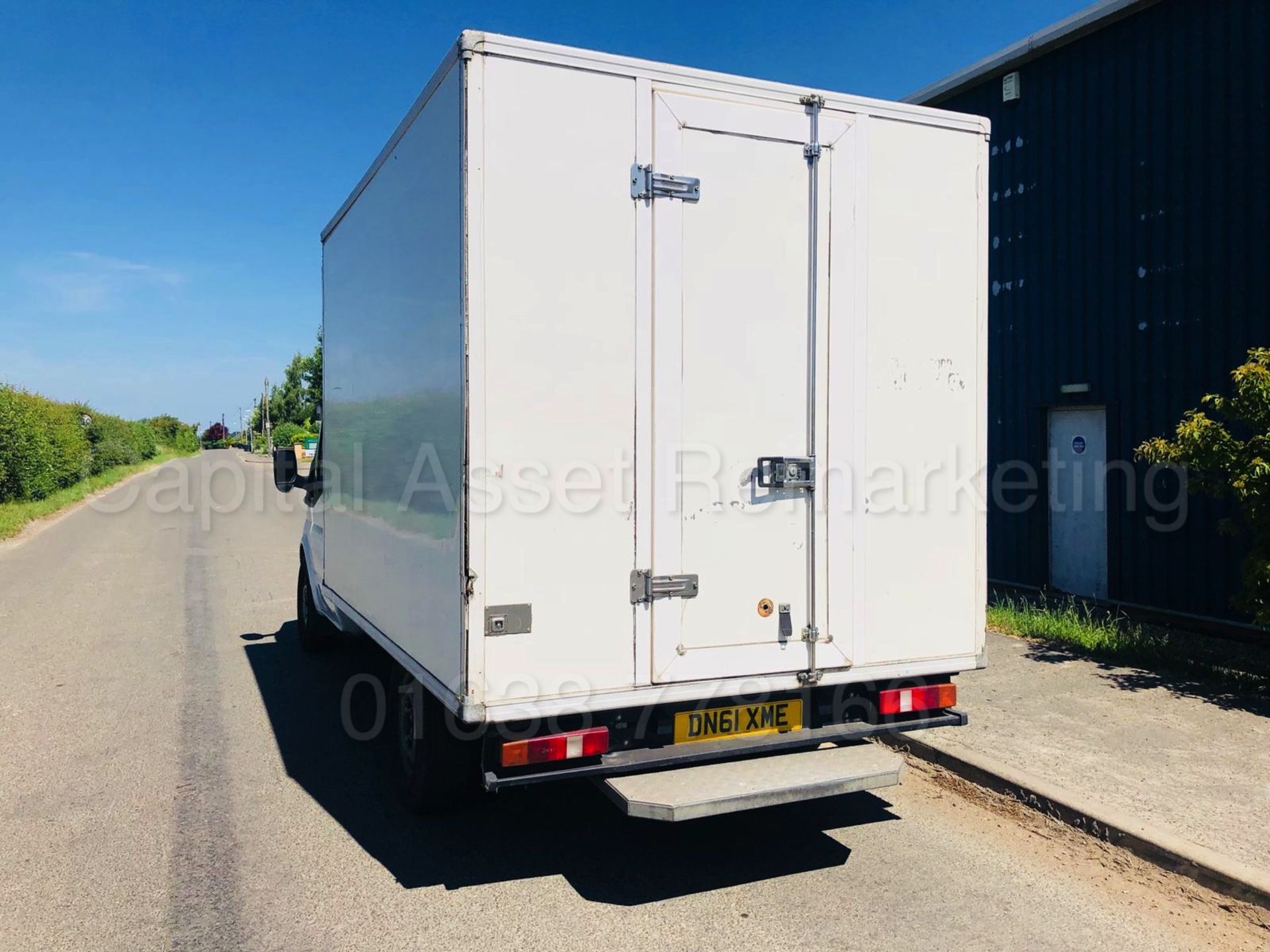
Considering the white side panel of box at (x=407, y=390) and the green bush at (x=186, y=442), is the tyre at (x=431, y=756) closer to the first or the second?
the white side panel of box at (x=407, y=390)

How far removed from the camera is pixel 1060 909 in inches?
144

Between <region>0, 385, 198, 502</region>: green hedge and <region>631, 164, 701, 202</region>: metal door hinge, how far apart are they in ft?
76.0

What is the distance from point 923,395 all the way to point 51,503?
85.4 feet

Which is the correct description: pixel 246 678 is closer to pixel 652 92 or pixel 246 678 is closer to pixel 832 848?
pixel 832 848

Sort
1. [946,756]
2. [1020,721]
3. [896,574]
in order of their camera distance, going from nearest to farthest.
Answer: [896,574] → [946,756] → [1020,721]

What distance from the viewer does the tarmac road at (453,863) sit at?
3.50 meters

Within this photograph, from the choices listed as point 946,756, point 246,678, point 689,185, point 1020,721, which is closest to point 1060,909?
point 946,756

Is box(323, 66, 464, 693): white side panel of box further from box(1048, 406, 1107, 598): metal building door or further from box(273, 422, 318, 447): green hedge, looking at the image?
box(273, 422, 318, 447): green hedge

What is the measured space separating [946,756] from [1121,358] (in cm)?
539

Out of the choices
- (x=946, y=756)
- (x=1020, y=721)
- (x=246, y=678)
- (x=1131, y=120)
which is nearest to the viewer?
(x=946, y=756)

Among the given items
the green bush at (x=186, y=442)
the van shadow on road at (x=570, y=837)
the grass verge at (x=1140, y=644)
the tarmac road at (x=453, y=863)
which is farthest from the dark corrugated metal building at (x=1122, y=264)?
the green bush at (x=186, y=442)

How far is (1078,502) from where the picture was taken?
9.40m

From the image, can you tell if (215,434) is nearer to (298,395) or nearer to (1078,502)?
(298,395)

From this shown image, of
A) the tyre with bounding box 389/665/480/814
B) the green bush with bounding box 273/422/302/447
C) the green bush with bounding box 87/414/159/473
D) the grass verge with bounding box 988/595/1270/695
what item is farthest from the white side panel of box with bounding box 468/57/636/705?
the green bush with bounding box 273/422/302/447
